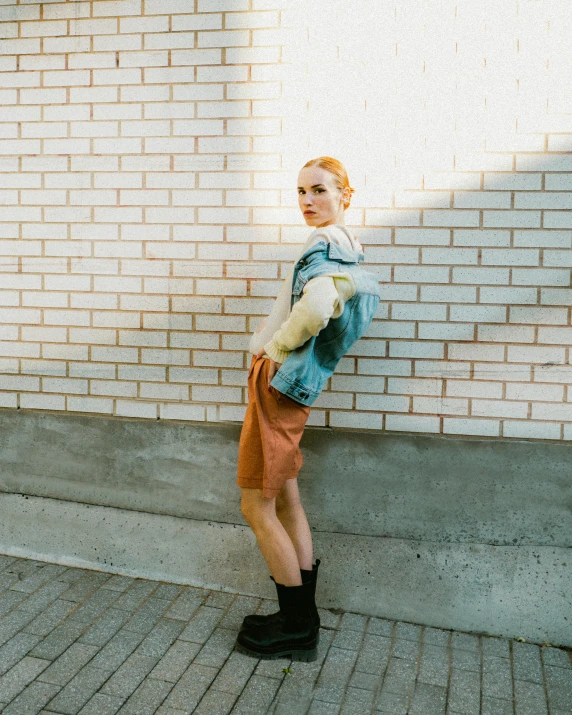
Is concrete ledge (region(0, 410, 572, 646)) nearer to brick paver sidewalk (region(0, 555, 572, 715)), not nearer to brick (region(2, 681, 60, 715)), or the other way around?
brick paver sidewalk (region(0, 555, 572, 715))

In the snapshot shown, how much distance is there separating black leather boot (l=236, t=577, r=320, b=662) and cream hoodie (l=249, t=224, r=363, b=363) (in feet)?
3.56

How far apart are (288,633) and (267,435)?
912 millimetres

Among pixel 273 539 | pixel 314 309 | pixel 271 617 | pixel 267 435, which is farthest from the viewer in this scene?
pixel 271 617

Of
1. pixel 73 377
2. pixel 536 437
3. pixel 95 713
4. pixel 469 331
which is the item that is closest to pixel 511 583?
pixel 536 437

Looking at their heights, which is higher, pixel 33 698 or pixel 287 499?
pixel 287 499

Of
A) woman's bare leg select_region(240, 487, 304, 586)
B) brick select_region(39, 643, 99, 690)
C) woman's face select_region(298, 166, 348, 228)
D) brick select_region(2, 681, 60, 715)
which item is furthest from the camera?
woman's bare leg select_region(240, 487, 304, 586)

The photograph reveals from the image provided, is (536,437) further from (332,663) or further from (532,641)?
(332,663)

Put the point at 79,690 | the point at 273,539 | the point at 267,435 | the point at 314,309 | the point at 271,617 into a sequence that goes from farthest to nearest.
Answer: the point at 271,617 → the point at 273,539 → the point at 267,435 → the point at 79,690 → the point at 314,309

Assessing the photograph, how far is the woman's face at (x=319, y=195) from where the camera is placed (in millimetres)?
3049

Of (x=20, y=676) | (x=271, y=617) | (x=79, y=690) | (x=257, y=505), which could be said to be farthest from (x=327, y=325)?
(x=20, y=676)

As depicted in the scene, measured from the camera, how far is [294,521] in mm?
3361

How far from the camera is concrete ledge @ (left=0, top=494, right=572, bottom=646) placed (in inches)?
138

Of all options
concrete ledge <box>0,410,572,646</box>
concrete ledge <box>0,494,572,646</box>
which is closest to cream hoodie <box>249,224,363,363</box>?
concrete ledge <box>0,410,572,646</box>

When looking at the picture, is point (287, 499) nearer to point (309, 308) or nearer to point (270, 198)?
point (309, 308)
